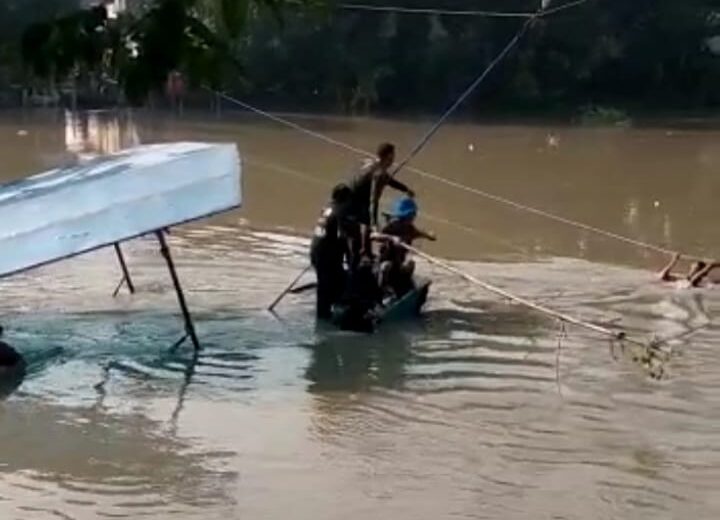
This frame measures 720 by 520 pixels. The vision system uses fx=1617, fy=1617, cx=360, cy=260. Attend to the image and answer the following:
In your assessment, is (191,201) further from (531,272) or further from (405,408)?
(531,272)

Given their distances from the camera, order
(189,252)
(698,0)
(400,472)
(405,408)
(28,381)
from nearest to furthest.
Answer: (400,472) < (405,408) < (28,381) < (189,252) < (698,0)

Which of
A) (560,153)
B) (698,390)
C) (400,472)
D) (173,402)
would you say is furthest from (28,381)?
(560,153)

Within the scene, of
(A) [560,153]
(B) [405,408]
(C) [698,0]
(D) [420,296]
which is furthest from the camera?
(C) [698,0]

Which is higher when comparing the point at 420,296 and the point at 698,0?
the point at 698,0

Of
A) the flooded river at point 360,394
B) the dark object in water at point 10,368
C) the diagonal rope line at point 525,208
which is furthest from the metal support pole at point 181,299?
the diagonal rope line at point 525,208

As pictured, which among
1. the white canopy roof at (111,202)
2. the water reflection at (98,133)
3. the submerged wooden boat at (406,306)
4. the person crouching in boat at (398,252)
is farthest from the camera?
the water reflection at (98,133)

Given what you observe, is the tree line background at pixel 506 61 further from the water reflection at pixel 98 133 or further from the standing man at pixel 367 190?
the standing man at pixel 367 190

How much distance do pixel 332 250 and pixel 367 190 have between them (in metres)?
0.58

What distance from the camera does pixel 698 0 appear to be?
156 ft

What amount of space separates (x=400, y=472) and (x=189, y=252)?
9453 millimetres

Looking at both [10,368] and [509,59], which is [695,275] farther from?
[509,59]

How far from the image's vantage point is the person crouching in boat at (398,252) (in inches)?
539

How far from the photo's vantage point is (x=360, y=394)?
36.8 ft

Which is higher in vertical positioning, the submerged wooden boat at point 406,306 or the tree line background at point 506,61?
the tree line background at point 506,61
